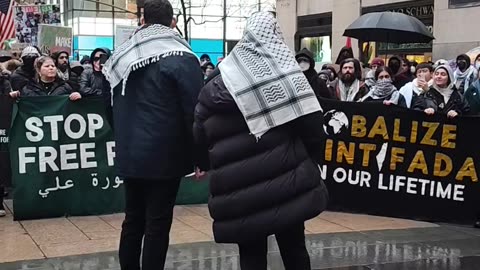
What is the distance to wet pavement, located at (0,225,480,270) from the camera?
5551 millimetres

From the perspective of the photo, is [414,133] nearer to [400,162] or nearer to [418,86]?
[400,162]

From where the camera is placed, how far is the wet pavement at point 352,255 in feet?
18.2

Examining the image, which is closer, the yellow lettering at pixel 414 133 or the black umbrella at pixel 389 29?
the yellow lettering at pixel 414 133

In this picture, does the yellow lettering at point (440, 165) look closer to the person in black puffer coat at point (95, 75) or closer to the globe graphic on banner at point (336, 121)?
the globe graphic on banner at point (336, 121)

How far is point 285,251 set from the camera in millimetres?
4074

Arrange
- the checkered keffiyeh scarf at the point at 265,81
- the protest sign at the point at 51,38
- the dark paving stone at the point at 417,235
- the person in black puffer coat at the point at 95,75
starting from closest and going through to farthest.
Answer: the checkered keffiyeh scarf at the point at 265,81 → the dark paving stone at the point at 417,235 → the person in black puffer coat at the point at 95,75 → the protest sign at the point at 51,38

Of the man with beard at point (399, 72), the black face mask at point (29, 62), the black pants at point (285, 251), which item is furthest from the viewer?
the man with beard at point (399, 72)

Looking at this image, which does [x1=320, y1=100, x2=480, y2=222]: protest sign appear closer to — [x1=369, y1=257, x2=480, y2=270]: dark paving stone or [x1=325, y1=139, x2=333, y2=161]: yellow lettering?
[x1=325, y1=139, x2=333, y2=161]: yellow lettering

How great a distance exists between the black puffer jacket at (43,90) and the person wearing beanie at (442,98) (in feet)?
12.7

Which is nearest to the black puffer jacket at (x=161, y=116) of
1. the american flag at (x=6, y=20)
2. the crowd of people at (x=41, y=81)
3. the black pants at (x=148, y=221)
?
the black pants at (x=148, y=221)

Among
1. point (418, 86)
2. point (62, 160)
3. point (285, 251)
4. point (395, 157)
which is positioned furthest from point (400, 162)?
point (285, 251)

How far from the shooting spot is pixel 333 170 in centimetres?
786

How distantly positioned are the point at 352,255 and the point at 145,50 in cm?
274

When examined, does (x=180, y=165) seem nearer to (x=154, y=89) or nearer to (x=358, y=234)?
(x=154, y=89)
